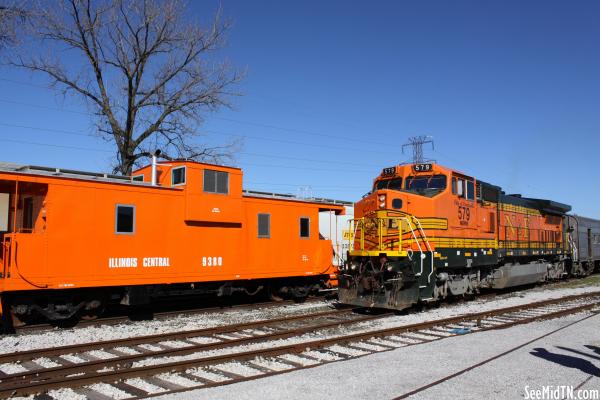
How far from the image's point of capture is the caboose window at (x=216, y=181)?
12.8 meters

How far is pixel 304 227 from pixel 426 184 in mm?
4154

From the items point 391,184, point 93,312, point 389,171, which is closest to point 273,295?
point 391,184

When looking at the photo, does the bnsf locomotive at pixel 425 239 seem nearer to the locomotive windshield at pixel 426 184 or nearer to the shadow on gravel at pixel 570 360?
the locomotive windshield at pixel 426 184

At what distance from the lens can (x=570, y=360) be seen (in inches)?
293

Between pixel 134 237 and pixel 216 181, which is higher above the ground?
pixel 216 181

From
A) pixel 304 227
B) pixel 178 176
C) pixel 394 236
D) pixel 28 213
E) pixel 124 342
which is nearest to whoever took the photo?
pixel 124 342

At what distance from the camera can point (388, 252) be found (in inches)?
479

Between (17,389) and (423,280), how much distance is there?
927 centimetres

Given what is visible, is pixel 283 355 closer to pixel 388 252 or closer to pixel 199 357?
pixel 199 357

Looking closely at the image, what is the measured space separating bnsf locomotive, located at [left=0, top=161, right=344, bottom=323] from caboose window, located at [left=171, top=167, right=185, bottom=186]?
0.08 feet

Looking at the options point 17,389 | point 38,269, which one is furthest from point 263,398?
point 38,269

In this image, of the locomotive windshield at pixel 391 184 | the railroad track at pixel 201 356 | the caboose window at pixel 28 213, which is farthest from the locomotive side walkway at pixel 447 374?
the caboose window at pixel 28 213

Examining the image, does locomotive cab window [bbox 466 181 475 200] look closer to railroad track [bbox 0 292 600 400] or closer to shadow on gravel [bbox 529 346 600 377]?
railroad track [bbox 0 292 600 400]

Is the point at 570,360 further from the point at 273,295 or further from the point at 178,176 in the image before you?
the point at 273,295
